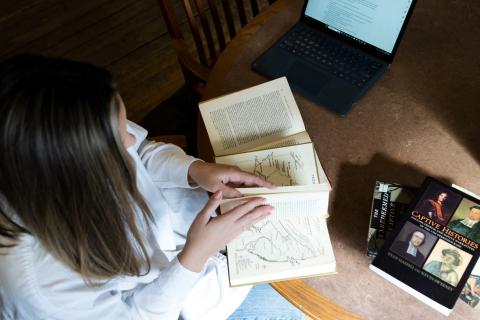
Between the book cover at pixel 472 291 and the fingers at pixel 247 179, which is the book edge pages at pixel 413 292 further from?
the fingers at pixel 247 179

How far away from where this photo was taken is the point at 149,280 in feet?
2.74

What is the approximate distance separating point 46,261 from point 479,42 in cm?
103

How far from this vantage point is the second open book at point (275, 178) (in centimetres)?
77

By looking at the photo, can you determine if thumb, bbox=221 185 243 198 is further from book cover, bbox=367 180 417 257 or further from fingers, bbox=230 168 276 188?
book cover, bbox=367 180 417 257

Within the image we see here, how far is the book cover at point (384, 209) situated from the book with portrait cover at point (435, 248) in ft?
0.10

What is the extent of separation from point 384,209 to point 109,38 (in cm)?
183

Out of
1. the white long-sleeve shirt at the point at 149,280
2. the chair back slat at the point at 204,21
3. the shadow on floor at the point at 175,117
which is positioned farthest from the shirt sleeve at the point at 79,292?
the shadow on floor at the point at 175,117

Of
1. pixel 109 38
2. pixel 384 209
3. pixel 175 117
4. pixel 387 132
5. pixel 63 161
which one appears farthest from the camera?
pixel 109 38

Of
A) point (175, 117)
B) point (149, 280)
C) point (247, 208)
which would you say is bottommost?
point (175, 117)

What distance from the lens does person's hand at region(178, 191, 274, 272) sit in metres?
0.77

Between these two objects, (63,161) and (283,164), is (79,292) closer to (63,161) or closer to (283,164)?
(63,161)

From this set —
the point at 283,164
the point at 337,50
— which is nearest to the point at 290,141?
the point at 283,164

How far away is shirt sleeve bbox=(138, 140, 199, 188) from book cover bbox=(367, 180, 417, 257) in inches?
14.7

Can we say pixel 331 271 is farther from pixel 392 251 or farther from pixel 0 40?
pixel 0 40
